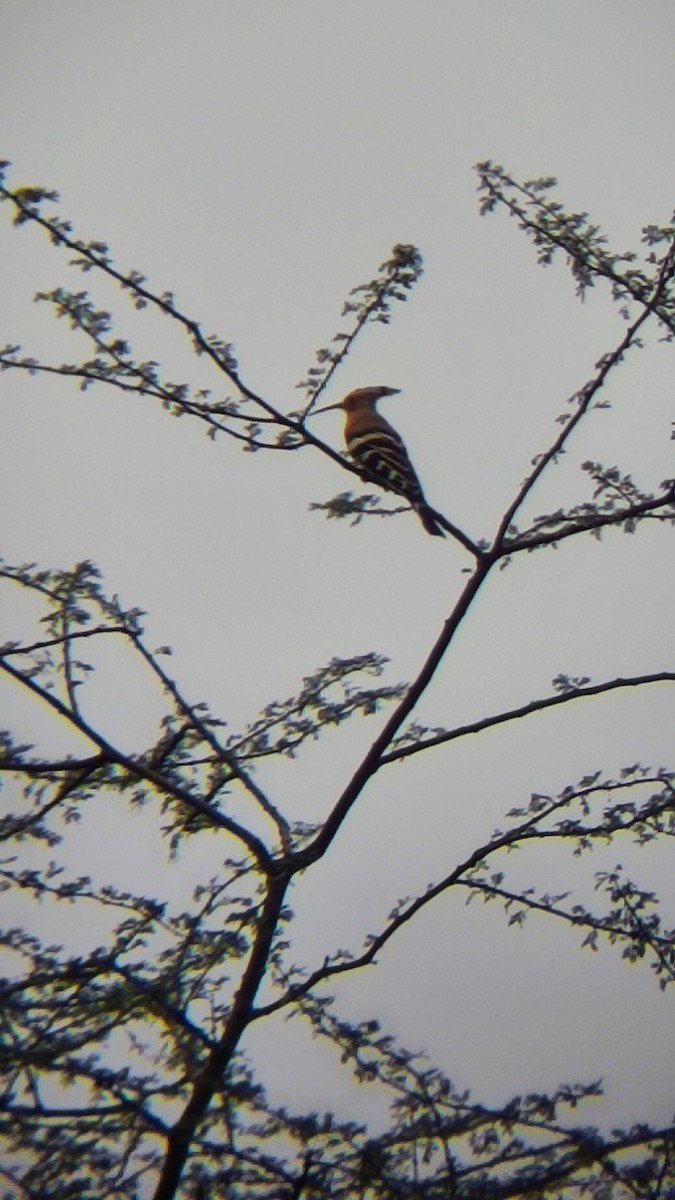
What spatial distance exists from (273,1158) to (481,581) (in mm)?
1968

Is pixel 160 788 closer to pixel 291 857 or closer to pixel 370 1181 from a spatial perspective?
pixel 291 857

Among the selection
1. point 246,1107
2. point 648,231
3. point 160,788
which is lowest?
point 246,1107

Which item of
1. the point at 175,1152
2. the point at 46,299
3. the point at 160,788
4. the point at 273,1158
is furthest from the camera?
the point at 46,299

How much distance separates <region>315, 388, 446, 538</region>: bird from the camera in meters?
6.91

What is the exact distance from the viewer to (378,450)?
742cm

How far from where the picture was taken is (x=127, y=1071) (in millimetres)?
4375

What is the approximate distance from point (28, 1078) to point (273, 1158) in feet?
2.85

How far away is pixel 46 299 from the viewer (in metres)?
5.39

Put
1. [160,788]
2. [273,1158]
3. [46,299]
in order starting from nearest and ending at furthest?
[273,1158], [160,788], [46,299]

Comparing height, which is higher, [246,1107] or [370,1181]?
[246,1107]

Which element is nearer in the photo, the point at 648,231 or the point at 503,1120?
the point at 503,1120

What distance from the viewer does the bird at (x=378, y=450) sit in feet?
22.7

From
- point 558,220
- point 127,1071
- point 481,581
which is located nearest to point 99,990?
point 127,1071

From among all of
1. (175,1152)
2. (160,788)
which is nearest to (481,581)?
(160,788)
